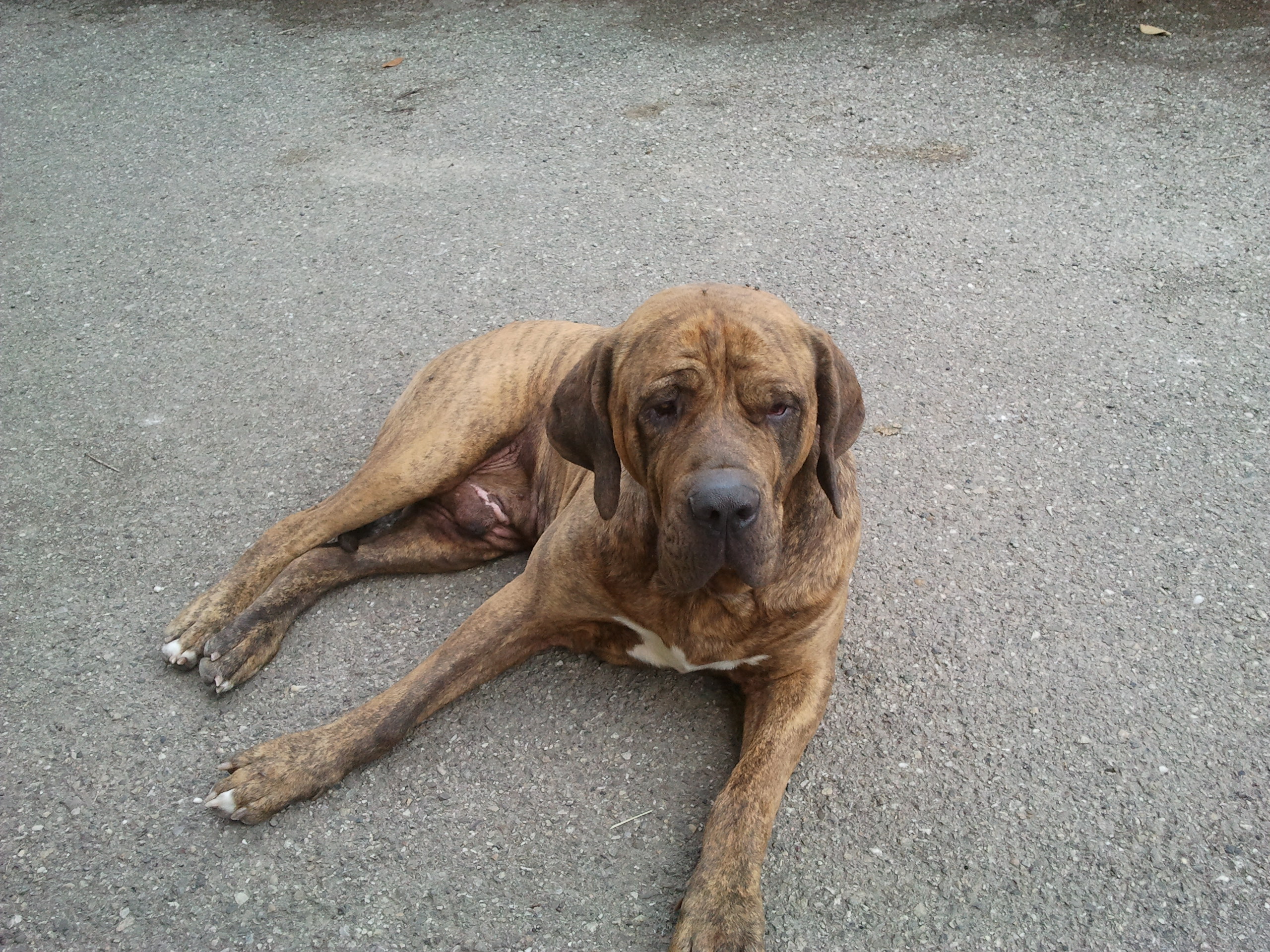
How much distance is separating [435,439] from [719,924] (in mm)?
1998

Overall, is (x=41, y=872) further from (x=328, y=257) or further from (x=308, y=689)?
(x=328, y=257)

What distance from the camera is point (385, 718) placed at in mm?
3172

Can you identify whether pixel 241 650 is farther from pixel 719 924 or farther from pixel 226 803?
pixel 719 924

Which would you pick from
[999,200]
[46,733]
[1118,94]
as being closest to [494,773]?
[46,733]

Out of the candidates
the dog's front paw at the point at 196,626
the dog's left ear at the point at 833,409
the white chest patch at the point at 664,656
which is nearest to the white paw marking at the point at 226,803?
the dog's front paw at the point at 196,626

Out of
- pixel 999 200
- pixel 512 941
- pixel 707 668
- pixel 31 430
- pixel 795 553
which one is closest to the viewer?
pixel 512 941

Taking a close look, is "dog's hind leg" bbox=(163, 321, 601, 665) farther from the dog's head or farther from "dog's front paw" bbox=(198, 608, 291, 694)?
the dog's head

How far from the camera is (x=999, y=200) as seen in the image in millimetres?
5773

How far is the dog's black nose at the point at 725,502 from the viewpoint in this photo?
8.67 feet

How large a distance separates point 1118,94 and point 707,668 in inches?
203

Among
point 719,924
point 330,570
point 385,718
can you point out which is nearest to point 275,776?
point 385,718

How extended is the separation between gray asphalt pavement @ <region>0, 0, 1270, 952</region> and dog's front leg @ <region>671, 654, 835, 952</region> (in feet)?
0.35

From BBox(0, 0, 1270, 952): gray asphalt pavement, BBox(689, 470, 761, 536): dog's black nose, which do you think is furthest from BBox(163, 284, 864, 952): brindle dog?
BBox(0, 0, 1270, 952): gray asphalt pavement

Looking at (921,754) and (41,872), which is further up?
(41,872)
